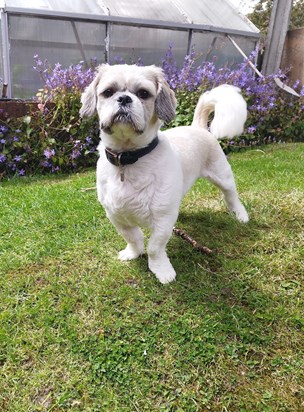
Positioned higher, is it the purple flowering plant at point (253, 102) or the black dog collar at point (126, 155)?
the black dog collar at point (126, 155)

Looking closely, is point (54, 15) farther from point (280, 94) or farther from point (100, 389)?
point (100, 389)

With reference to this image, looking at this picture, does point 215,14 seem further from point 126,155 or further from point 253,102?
point 126,155

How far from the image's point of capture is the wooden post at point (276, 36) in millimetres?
8219

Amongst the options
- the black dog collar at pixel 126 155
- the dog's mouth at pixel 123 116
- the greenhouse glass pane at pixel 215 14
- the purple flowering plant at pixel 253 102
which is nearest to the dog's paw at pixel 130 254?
the black dog collar at pixel 126 155

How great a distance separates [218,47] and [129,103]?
23.2ft

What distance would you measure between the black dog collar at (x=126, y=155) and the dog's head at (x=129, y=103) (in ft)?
0.15

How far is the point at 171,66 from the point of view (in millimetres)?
7270

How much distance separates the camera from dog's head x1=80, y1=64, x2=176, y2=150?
6.77ft

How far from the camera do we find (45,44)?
6809 millimetres

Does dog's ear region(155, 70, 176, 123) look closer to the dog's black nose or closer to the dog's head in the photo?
the dog's head

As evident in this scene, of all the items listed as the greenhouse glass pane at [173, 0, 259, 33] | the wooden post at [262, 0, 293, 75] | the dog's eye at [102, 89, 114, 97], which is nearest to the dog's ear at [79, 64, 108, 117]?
the dog's eye at [102, 89, 114, 97]

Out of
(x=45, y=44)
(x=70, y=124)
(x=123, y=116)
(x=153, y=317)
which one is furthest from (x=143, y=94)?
(x=45, y=44)

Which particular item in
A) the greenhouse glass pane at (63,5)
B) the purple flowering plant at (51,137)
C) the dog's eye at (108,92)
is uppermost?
the greenhouse glass pane at (63,5)

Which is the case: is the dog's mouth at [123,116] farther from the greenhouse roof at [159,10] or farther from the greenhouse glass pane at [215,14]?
the greenhouse glass pane at [215,14]
